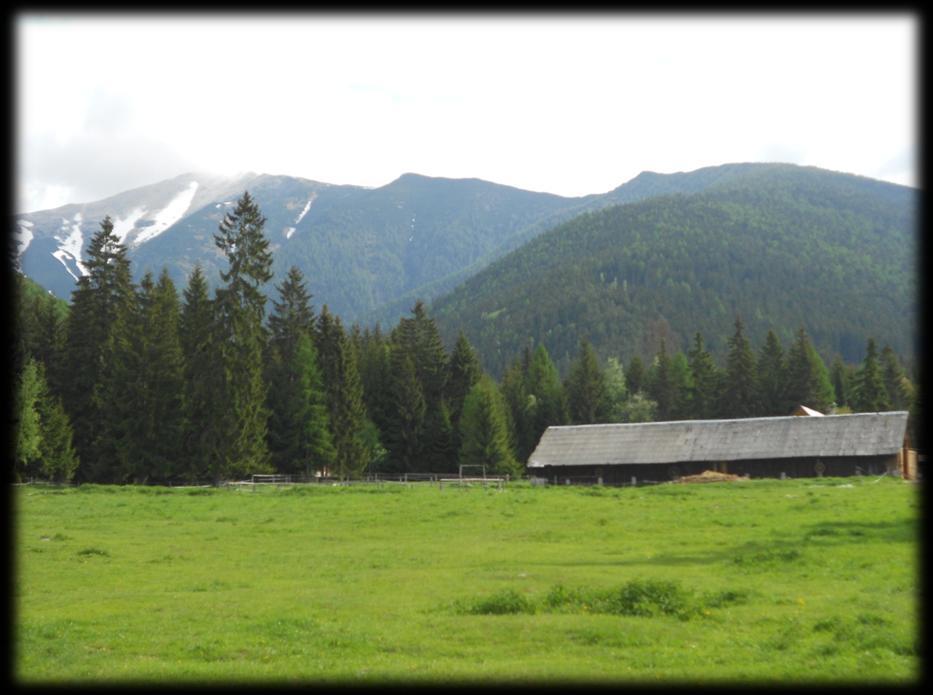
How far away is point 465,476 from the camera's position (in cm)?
7819

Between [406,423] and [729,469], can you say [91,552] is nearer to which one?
[729,469]

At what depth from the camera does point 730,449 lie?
227ft

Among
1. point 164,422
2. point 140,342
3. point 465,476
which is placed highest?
point 140,342

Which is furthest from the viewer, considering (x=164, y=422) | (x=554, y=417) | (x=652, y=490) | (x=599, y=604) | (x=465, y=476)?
(x=554, y=417)

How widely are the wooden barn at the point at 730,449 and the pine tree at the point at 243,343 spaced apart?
22451 millimetres

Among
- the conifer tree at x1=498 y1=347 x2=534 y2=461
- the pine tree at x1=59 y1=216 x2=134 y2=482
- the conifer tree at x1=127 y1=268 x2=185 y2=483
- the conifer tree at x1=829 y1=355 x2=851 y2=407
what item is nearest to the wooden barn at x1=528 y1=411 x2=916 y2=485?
the conifer tree at x1=498 y1=347 x2=534 y2=461

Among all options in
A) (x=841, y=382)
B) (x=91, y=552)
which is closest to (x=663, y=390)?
(x=841, y=382)

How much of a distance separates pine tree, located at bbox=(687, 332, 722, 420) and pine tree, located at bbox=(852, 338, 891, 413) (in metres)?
14.8

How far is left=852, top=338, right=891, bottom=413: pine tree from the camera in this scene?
9681 centimetres

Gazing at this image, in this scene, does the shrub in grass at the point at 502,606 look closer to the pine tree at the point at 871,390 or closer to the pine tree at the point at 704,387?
the pine tree at the point at 704,387

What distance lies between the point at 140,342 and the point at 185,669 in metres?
56.5

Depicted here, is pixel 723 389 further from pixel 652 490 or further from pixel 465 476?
pixel 652 490

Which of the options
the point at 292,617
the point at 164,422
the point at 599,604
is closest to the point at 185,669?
the point at 292,617

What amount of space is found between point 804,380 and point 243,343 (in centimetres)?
6204
